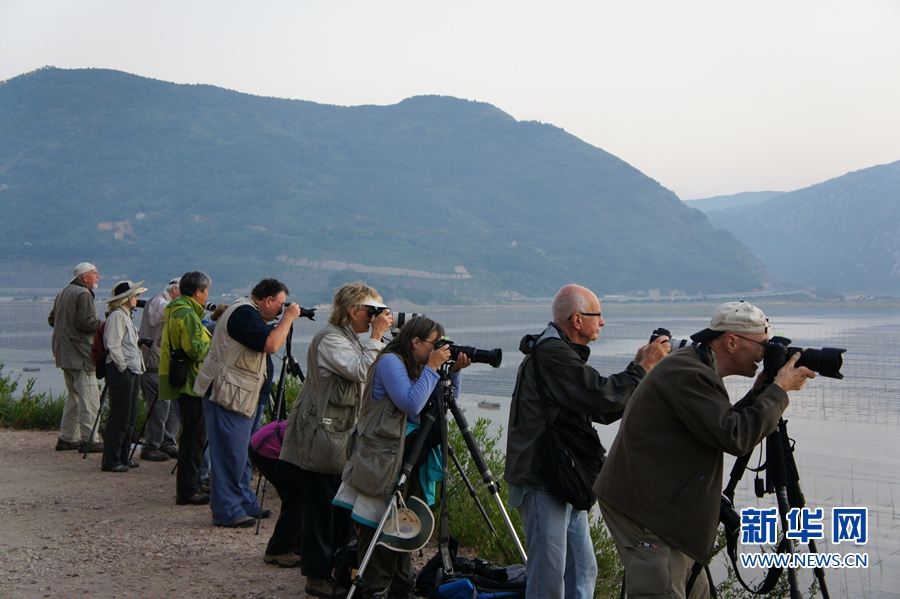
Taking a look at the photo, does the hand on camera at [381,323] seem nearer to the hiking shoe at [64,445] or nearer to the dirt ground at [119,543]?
the dirt ground at [119,543]

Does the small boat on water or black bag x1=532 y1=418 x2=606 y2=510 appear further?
the small boat on water

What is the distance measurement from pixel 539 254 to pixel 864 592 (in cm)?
13159

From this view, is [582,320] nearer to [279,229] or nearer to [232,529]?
[232,529]

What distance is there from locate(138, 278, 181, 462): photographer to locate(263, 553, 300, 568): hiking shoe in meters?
3.52

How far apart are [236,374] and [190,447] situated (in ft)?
4.19

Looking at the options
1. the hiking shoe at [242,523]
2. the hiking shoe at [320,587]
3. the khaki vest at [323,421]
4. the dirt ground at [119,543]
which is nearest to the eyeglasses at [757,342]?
the khaki vest at [323,421]

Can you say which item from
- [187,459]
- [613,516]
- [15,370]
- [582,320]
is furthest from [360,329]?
[15,370]

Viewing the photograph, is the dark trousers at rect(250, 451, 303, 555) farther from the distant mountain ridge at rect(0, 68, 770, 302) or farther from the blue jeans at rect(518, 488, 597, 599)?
the distant mountain ridge at rect(0, 68, 770, 302)

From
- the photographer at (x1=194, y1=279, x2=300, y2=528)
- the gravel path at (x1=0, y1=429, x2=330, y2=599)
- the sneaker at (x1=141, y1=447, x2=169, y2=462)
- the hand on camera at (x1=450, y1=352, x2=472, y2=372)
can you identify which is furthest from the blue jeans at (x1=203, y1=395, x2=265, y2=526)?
the sneaker at (x1=141, y1=447, x2=169, y2=462)

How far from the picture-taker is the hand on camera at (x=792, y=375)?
8.84 ft

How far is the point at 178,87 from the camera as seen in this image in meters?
182

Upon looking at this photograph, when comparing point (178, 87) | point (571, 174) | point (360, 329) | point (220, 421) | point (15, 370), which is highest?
point (178, 87)

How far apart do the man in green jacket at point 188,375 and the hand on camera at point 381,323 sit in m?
2.45

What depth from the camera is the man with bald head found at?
3135mm
